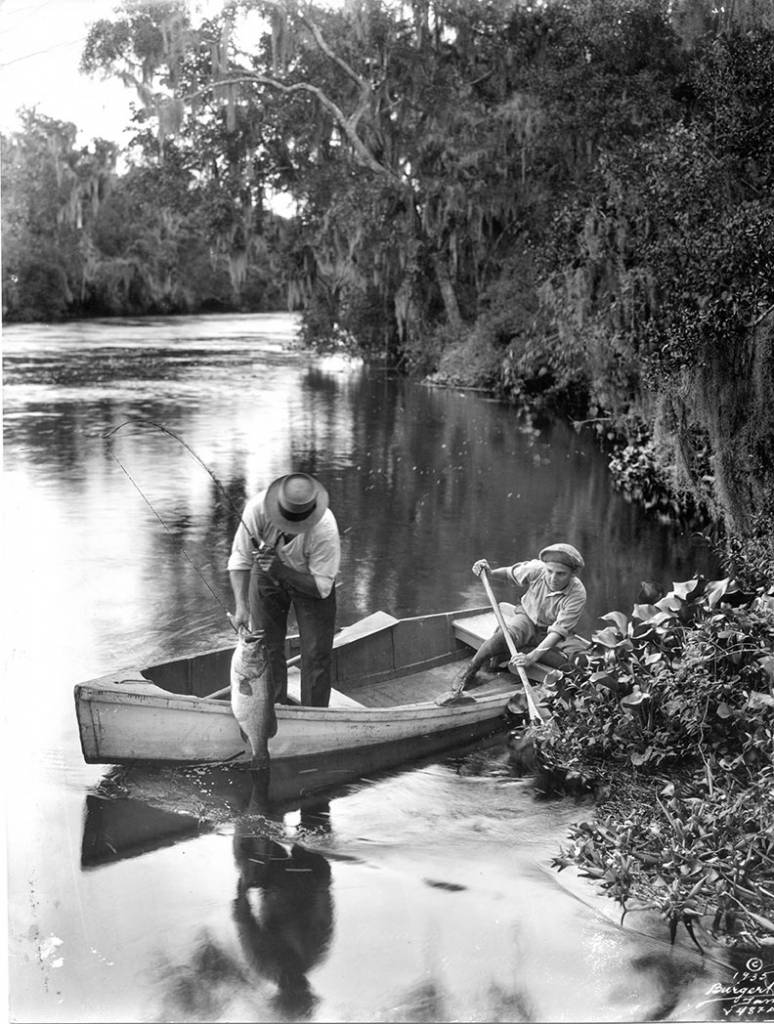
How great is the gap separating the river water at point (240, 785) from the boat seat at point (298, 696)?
42cm

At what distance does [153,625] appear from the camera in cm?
512

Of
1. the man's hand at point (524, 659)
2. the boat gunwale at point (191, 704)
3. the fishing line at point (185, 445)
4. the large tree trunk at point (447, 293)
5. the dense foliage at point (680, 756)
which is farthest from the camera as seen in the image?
the large tree trunk at point (447, 293)

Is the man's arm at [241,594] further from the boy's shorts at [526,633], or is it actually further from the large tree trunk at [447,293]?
the large tree trunk at [447,293]

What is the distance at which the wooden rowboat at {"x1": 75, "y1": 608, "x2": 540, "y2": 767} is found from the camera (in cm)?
388

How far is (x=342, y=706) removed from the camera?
4.45m

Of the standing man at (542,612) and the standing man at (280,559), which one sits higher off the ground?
the standing man at (280,559)

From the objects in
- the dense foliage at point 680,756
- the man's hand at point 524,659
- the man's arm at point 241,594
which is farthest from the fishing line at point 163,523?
the dense foliage at point 680,756

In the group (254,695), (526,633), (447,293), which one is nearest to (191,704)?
(254,695)

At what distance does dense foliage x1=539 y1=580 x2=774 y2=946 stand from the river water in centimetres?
18

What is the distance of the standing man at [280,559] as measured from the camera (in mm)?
3959

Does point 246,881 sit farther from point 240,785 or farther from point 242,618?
point 242,618

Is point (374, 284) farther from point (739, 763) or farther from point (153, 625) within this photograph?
point (739, 763)

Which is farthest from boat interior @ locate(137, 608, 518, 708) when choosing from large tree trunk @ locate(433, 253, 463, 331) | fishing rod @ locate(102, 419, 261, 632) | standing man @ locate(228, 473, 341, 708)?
large tree trunk @ locate(433, 253, 463, 331)

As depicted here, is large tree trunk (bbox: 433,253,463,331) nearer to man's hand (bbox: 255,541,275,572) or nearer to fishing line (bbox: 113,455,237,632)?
fishing line (bbox: 113,455,237,632)
